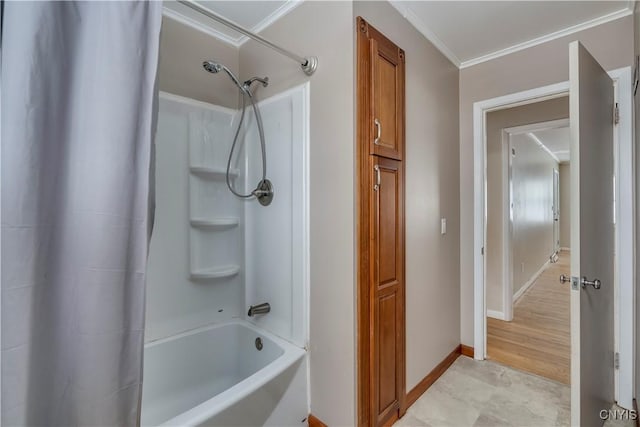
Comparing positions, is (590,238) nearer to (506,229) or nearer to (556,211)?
(506,229)

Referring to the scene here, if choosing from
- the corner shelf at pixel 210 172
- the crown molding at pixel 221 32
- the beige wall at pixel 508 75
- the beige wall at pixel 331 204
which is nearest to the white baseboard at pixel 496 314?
the beige wall at pixel 508 75

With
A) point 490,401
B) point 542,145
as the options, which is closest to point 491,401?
point 490,401

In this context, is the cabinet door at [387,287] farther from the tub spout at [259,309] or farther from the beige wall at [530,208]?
the beige wall at [530,208]

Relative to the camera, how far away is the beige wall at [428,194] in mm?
1848

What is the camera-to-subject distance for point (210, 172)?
1969 millimetres

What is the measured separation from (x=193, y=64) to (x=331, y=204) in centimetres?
135

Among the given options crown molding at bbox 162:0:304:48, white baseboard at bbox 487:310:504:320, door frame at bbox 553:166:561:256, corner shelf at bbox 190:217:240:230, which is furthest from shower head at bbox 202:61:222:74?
door frame at bbox 553:166:561:256

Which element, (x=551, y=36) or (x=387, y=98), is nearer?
(x=387, y=98)

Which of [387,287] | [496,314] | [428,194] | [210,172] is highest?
[210,172]

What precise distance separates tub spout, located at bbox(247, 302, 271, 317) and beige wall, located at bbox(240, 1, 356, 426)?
37 centimetres

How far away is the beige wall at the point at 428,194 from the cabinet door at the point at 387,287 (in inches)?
5.8

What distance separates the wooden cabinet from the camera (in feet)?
4.79

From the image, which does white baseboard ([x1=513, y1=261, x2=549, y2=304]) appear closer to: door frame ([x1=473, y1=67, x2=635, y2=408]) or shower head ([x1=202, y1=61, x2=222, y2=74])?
door frame ([x1=473, y1=67, x2=635, y2=408])

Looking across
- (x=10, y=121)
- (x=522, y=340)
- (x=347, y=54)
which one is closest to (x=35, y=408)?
(x=10, y=121)
